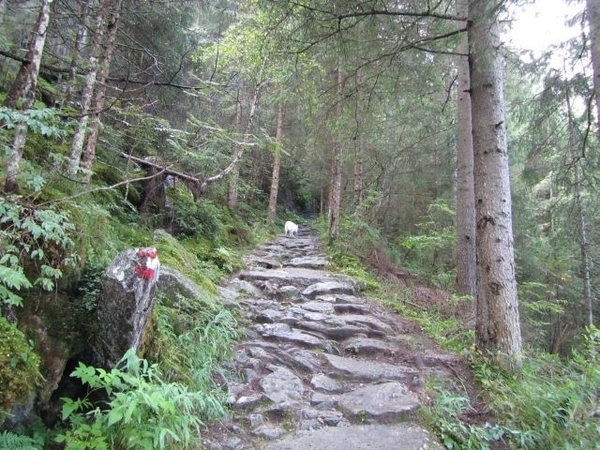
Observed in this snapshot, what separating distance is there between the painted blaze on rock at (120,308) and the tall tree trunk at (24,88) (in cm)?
106

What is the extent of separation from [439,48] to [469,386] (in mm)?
4743

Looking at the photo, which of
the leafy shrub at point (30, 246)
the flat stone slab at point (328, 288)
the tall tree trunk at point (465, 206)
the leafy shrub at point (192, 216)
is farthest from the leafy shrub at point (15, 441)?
the tall tree trunk at point (465, 206)

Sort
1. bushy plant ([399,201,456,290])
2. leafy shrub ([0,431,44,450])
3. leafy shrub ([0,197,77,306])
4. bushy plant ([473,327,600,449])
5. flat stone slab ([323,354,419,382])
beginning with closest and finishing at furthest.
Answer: leafy shrub ([0,431,44,450]) < leafy shrub ([0,197,77,306]) < bushy plant ([473,327,600,449]) < flat stone slab ([323,354,419,382]) < bushy plant ([399,201,456,290])

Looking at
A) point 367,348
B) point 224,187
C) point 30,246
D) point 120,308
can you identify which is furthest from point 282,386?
point 224,187

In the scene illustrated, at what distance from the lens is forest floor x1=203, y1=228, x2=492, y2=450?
351cm

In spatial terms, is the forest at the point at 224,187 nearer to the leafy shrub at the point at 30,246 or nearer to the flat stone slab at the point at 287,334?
the leafy shrub at the point at 30,246

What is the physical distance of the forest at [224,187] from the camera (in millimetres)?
2855

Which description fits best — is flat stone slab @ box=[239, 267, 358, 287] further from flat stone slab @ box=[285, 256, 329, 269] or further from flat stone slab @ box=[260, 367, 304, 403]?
flat stone slab @ box=[260, 367, 304, 403]

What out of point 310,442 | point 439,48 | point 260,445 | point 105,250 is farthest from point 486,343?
point 105,250

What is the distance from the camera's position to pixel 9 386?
2.30m

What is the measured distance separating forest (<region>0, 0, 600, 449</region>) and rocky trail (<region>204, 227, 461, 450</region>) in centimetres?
30

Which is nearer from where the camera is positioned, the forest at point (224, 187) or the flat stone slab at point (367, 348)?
the forest at point (224, 187)

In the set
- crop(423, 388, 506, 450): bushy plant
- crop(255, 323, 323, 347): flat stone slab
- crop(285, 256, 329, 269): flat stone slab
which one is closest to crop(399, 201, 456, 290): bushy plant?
crop(285, 256, 329, 269): flat stone slab

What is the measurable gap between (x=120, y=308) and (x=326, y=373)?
272 centimetres
